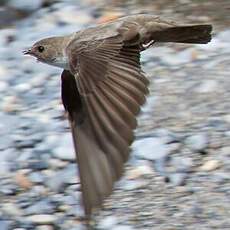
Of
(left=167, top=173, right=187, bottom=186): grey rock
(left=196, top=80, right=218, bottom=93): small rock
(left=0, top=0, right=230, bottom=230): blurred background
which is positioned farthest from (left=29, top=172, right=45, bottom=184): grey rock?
(left=196, top=80, right=218, bottom=93): small rock

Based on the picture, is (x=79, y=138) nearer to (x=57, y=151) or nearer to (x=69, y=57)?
(x=69, y=57)

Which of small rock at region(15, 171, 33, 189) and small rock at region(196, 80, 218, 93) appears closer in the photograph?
small rock at region(15, 171, 33, 189)

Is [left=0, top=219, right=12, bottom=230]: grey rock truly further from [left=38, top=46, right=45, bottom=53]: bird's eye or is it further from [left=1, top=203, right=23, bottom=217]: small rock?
[left=38, top=46, right=45, bottom=53]: bird's eye

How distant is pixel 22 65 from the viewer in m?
5.82

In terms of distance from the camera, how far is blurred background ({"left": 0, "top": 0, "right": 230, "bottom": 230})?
452 centimetres

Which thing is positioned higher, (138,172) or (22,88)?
(22,88)

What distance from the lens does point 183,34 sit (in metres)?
4.28

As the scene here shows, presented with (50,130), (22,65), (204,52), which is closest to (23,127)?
(50,130)

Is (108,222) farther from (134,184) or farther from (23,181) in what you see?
(23,181)

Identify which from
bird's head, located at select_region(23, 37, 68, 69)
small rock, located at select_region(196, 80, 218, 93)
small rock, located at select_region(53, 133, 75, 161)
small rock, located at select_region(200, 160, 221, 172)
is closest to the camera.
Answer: bird's head, located at select_region(23, 37, 68, 69)

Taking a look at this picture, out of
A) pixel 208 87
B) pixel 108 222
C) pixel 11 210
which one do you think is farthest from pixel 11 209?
pixel 208 87

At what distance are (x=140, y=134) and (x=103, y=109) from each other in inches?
50.2

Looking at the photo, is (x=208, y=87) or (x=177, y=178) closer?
(x=177, y=178)

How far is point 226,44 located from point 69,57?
1.75 metres
